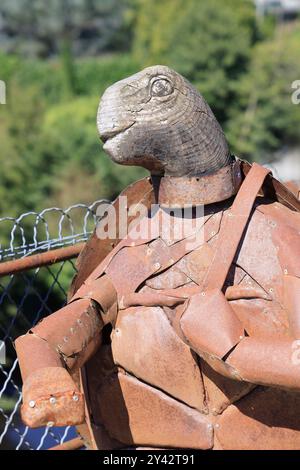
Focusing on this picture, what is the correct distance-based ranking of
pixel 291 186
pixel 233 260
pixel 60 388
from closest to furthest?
pixel 60 388 → pixel 233 260 → pixel 291 186

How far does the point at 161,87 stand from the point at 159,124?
3.5 inches

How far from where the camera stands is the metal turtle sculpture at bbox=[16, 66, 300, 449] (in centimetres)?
163

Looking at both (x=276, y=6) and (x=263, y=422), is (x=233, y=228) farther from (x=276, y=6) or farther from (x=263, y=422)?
(x=276, y=6)

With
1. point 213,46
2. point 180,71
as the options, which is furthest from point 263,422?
point 180,71

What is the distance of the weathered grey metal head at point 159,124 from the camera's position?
1674 millimetres

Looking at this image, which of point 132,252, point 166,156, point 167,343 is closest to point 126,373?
point 167,343

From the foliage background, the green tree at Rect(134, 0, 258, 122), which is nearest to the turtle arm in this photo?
the foliage background

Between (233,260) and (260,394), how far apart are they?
0.34m

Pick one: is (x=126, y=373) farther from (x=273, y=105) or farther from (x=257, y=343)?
(x=273, y=105)

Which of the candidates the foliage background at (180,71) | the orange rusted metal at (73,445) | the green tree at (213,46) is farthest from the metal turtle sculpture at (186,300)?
the green tree at (213,46)

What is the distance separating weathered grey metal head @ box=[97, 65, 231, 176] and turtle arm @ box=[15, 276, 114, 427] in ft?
1.21

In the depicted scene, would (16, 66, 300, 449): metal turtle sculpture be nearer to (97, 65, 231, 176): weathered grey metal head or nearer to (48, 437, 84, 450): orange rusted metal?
(97, 65, 231, 176): weathered grey metal head

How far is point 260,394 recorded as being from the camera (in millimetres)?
1736

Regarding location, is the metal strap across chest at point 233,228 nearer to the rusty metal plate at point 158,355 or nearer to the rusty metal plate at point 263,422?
the rusty metal plate at point 158,355
